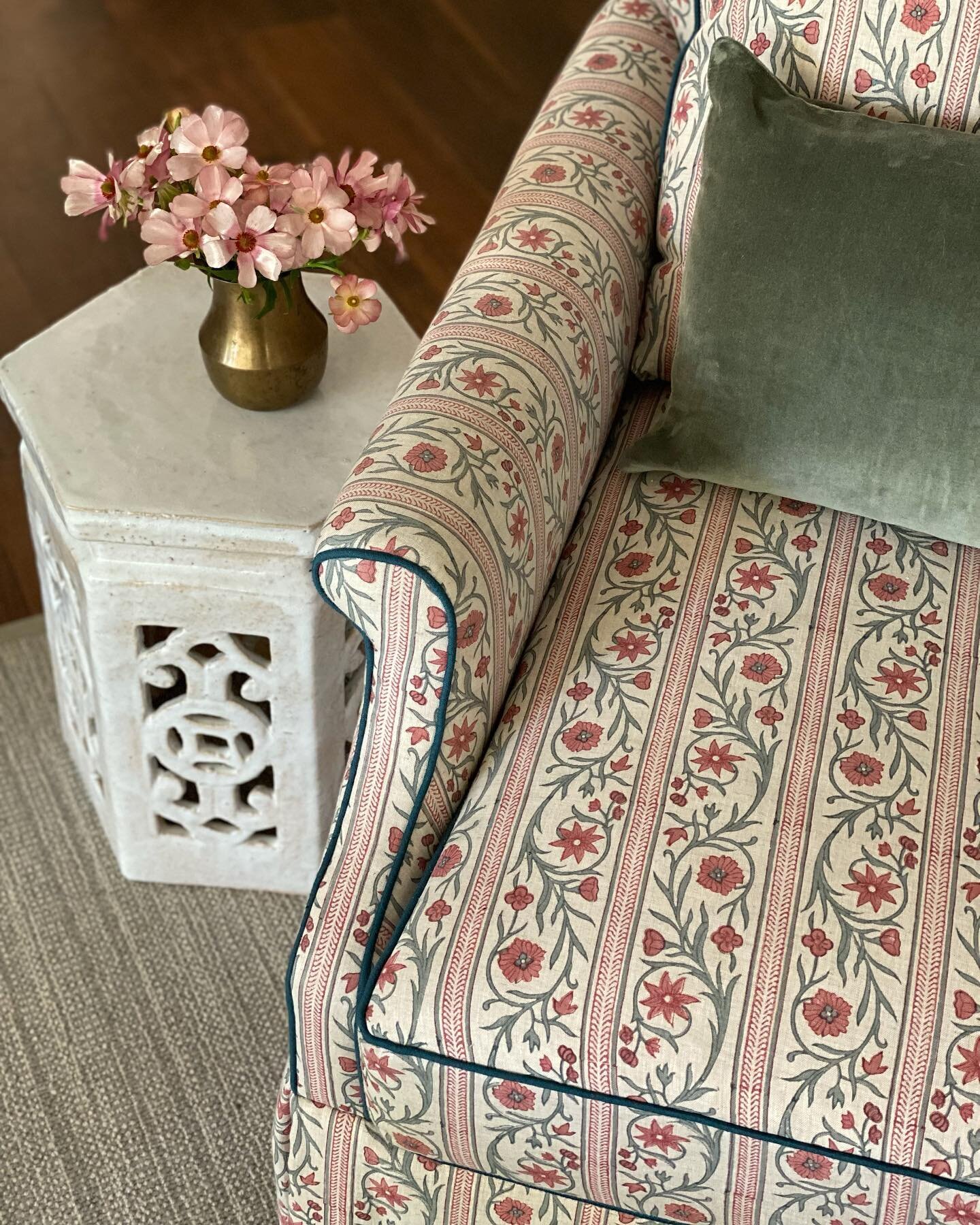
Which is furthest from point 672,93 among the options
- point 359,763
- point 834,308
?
point 359,763

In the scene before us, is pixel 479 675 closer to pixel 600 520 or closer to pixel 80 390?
pixel 600 520

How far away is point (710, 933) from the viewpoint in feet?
3.18

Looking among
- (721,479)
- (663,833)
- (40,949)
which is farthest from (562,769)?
(40,949)

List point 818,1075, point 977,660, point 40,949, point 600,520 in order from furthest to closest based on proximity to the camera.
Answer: point 40,949, point 600,520, point 977,660, point 818,1075

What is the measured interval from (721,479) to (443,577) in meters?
0.36

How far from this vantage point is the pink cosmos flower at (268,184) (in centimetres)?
111

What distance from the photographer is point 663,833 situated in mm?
1024

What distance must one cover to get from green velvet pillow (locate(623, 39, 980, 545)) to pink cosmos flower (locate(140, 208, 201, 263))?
415 mm

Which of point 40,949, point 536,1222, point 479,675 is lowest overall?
point 40,949

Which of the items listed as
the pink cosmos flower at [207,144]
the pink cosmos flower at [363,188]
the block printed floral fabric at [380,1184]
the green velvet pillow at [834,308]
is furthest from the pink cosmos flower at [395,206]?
the block printed floral fabric at [380,1184]

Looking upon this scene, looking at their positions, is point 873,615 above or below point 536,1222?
above

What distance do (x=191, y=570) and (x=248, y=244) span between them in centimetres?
Result: 29

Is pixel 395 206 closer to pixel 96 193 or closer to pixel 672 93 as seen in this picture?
pixel 96 193

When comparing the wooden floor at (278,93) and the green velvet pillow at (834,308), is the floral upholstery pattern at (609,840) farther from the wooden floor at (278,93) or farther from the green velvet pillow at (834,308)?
the wooden floor at (278,93)
